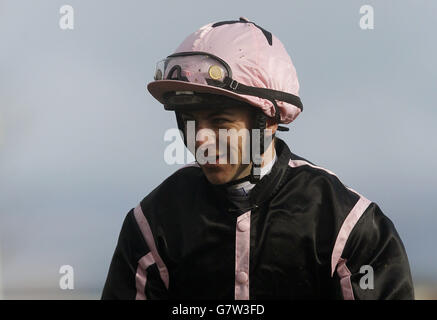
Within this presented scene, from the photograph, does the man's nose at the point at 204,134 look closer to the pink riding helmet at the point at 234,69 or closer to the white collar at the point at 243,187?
the pink riding helmet at the point at 234,69

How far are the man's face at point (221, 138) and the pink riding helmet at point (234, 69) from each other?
0.36ft

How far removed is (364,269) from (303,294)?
0.34 meters

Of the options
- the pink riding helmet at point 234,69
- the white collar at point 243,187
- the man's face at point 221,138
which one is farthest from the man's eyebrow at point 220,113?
the white collar at point 243,187

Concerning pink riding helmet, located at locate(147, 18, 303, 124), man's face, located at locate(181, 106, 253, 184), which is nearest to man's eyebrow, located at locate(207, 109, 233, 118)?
man's face, located at locate(181, 106, 253, 184)

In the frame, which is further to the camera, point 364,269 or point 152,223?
point 152,223

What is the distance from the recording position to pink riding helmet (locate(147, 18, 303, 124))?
13.0 ft

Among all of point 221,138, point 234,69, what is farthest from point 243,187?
point 234,69

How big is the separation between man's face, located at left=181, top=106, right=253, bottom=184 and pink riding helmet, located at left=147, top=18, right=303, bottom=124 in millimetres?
108

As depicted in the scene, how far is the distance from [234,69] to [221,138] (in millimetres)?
363

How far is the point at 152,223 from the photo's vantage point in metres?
4.25

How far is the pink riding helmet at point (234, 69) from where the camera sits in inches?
Answer: 156

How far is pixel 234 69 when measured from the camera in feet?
13.1
